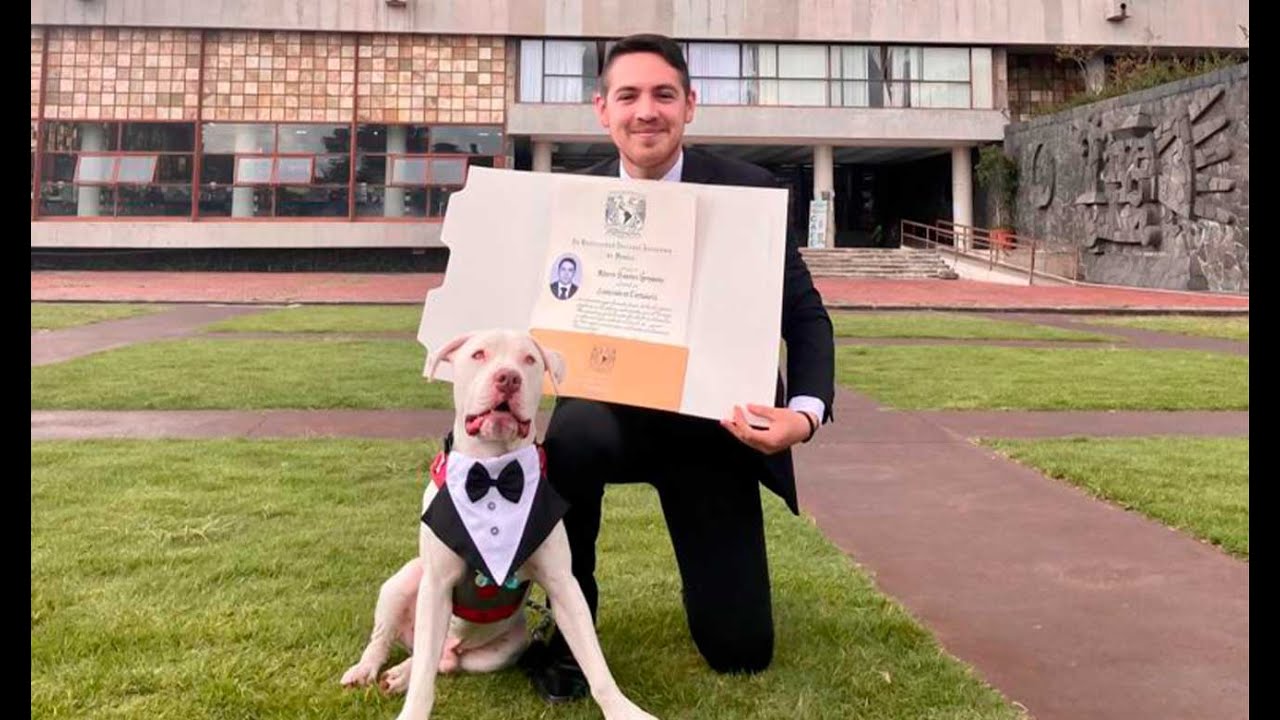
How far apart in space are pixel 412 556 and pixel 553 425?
144 cm

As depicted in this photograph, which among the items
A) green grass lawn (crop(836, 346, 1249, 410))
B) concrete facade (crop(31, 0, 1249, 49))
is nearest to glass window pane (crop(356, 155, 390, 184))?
concrete facade (crop(31, 0, 1249, 49))

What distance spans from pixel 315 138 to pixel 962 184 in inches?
949

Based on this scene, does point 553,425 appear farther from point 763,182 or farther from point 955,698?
point 955,698

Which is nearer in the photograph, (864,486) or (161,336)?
(864,486)

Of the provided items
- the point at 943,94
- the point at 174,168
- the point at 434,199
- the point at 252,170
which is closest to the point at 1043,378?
the point at 434,199

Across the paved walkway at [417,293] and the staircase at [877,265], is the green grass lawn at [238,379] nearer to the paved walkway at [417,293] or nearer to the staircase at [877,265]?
the paved walkway at [417,293]

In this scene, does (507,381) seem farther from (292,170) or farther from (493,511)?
(292,170)

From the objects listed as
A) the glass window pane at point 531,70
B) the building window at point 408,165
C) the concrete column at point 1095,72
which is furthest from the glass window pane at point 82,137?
the concrete column at point 1095,72

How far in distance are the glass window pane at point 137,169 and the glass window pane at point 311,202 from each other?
14.2 feet

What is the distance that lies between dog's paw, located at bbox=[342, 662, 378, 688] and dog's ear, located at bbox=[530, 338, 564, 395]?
3.40 ft

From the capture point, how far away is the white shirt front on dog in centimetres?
223

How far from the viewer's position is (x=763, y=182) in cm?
288

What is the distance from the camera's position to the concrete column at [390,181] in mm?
31359
